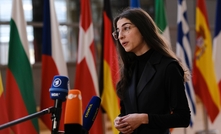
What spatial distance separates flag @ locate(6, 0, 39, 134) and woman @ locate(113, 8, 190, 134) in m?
1.76

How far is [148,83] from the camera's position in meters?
1.57

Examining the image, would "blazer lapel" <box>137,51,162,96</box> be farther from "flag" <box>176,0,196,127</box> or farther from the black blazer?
"flag" <box>176,0,196,127</box>

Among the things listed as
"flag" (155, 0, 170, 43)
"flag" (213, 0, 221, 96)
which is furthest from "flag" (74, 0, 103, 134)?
"flag" (213, 0, 221, 96)

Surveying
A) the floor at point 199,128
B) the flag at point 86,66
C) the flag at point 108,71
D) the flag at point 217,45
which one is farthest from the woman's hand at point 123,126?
A: the flag at point 217,45

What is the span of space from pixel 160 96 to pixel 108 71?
246cm

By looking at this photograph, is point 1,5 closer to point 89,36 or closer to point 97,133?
point 89,36

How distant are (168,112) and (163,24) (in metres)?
2.96

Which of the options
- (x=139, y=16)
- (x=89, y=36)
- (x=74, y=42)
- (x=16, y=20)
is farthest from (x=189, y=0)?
(x=139, y=16)

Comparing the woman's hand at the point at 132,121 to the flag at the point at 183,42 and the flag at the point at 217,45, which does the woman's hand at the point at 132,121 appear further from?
the flag at the point at 217,45

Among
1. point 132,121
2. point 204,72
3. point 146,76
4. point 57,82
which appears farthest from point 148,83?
point 204,72

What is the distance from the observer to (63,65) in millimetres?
3615

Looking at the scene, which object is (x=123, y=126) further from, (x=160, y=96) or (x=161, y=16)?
(x=161, y=16)

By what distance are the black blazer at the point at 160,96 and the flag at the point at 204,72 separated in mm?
3235

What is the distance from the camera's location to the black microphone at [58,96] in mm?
1131
